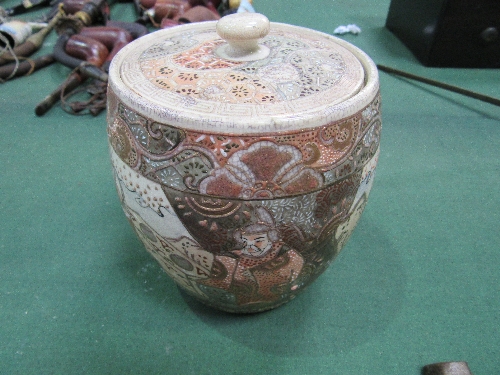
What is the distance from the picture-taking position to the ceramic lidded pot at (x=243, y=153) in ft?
1.91

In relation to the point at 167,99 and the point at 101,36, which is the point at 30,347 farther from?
the point at 101,36

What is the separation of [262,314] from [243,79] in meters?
Answer: 0.57

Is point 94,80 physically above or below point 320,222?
below

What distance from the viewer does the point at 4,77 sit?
2.02m

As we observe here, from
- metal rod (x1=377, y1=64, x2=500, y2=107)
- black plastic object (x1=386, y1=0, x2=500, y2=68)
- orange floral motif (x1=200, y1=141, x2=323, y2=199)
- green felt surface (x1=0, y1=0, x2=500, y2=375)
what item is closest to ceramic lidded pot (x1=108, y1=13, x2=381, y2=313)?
orange floral motif (x1=200, y1=141, x2=323, y2=199)

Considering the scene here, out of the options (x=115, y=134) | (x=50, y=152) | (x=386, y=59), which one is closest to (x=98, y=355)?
(x=115, y=134)

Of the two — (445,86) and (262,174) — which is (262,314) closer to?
(262,174)

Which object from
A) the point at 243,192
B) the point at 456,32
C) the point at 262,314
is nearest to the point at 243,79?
the point at 243,192

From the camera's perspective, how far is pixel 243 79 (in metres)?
0.67

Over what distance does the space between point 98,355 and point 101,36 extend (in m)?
1.77

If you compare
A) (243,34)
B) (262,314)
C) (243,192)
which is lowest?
Result: (262,314)

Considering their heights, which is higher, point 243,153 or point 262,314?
point 243,153

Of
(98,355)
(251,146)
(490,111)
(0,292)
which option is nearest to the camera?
(251,146)

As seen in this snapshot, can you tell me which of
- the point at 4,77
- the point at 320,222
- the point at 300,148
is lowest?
the point at 4,77
